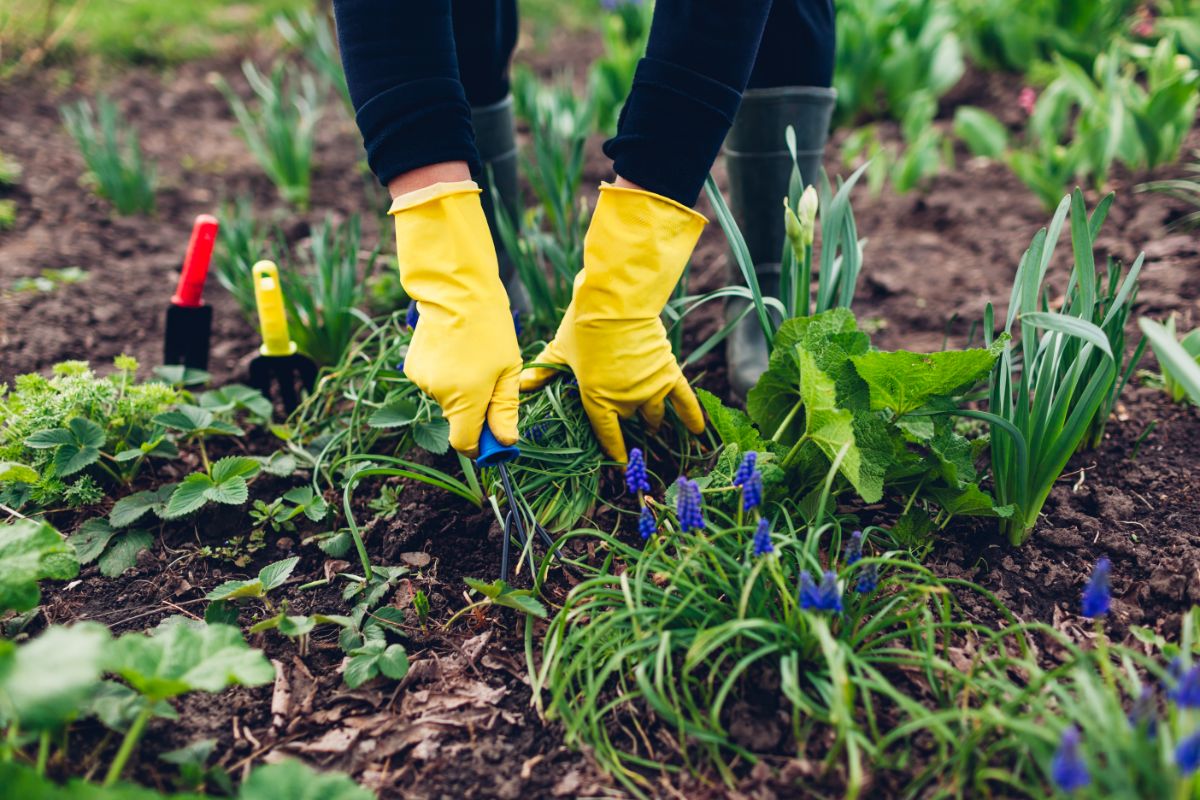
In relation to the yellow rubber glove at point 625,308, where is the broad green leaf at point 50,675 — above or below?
below

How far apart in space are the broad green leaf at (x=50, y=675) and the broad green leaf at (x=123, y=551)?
62cm

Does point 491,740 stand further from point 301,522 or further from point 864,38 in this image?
point 864,38

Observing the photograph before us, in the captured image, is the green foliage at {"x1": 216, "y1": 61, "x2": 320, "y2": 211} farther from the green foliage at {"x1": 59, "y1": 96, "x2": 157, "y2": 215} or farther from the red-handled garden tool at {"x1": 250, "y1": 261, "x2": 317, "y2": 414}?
the red-handled garden tool at {"x1": 250, "y1": 261, "x2": 317, "y2": 414}

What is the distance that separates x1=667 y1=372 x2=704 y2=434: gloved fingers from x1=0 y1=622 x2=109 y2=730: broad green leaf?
1025 millimetres

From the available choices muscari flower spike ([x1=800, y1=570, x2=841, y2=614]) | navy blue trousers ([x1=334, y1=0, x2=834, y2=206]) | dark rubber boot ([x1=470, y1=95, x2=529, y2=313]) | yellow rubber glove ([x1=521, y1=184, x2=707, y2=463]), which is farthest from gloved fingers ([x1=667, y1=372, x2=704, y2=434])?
dark rubber boot ([x1=470, y1=95, x2=529, y2=313])

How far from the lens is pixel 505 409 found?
1484 millimetres

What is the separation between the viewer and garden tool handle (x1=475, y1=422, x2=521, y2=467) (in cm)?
139

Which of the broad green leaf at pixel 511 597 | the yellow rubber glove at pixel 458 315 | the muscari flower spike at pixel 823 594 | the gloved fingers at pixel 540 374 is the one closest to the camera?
the muscari flower spike at pixel 823 594

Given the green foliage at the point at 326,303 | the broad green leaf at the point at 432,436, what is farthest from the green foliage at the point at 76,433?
the broad green leaf at the point at 432,436

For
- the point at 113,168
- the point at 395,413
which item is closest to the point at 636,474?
the point at 395,413

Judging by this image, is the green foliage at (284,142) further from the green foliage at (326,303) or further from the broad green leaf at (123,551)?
the broad green leaf at (123,551)

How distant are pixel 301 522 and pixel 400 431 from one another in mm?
273

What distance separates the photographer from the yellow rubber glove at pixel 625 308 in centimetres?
148

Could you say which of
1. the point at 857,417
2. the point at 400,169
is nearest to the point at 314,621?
the point at 400,169
